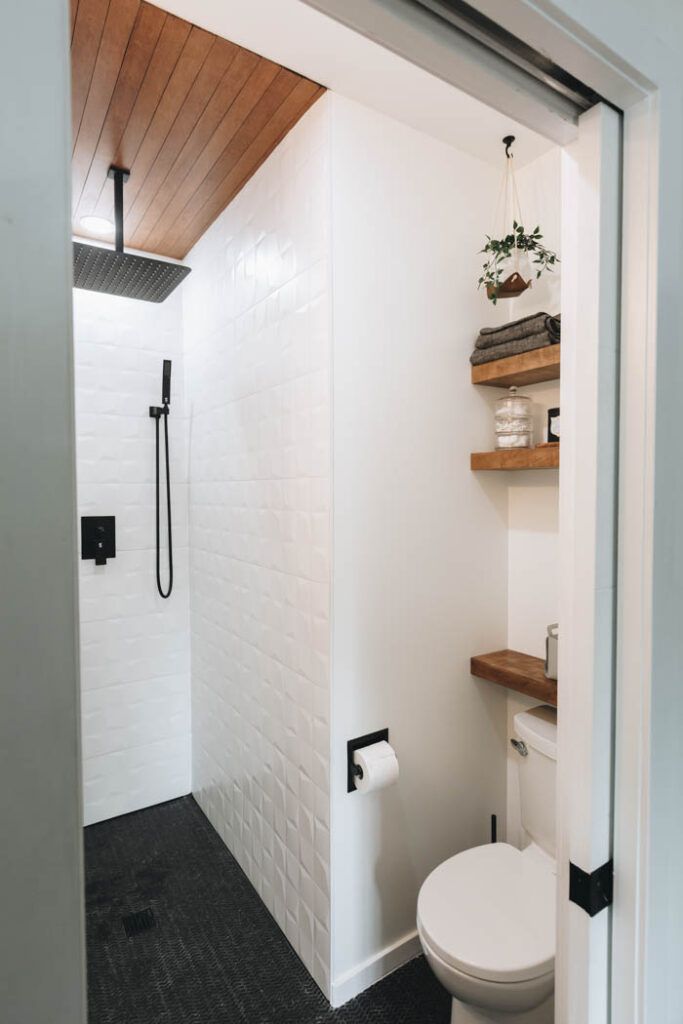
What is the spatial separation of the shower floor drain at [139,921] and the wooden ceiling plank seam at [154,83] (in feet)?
8.46

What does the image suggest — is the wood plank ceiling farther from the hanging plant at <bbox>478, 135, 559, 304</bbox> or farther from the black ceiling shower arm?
the hanging plant at <bbox>478, 135, 559, 304</bbox>

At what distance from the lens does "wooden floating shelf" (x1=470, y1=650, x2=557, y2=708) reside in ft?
5.28

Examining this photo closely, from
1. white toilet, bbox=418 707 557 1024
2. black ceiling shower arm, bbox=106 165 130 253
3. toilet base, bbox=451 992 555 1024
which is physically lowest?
toilet base, bbox=451 992 555 1024

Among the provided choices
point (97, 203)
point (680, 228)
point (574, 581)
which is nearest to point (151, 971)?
point (574, 581)

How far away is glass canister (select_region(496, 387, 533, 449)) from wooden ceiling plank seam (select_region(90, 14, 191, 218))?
1274 mm

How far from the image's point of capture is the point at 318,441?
1.57 metres

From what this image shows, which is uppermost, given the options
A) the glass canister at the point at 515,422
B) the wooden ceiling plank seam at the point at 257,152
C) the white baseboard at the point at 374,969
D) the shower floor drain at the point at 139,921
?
the wooden ceiling plank seam at the point at 257,152

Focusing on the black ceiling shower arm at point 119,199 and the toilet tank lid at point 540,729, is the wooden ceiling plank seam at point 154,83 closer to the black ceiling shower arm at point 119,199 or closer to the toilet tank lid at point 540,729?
the black ceiling shower arm at point 119,199

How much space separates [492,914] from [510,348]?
1.55 m

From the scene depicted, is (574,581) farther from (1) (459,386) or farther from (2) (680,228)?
(1) (459,386)

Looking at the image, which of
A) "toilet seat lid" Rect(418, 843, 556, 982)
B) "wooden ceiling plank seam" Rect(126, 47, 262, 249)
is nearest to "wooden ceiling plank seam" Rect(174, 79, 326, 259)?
"wooden ceiling plank seam" Rect(126, 47, 262, 249)

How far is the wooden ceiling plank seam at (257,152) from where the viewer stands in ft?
4.94

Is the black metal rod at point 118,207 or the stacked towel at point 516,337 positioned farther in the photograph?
the black metal rod at point 118,207

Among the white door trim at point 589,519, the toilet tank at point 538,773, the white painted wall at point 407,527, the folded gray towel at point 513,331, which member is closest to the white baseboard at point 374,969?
the white painted wall at point 407,527
